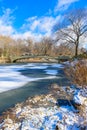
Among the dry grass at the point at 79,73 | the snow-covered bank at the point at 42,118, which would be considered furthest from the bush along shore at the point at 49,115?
the dry grass at the point at 79,73

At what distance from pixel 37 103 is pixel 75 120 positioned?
2032mm

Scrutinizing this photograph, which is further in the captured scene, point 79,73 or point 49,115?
point 79,73

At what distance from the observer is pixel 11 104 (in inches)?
349

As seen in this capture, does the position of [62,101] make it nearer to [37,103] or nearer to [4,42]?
[37,103]

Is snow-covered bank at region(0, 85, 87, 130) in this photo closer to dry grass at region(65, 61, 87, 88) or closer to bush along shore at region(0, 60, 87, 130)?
bush along shore at region(0, 60, 87, 130)

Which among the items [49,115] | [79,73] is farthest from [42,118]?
[79,73]

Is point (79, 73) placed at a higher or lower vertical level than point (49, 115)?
higher

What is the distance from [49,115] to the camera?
23.1ft

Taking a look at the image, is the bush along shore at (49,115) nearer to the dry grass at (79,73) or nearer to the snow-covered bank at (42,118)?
the snow-covered bank at (42,118)

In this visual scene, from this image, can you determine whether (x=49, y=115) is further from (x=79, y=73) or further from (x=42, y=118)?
(x=79, y=73)

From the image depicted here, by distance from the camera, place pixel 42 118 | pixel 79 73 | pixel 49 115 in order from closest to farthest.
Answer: pixel 42 118 < pixel 49 115 < pixel 79 73

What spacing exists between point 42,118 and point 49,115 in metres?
0.25

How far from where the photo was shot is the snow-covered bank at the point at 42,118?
643 centimetres

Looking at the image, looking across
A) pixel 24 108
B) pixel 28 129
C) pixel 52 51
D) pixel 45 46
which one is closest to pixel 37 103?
pixel 24 108
